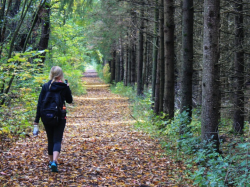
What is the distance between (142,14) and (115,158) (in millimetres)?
10907

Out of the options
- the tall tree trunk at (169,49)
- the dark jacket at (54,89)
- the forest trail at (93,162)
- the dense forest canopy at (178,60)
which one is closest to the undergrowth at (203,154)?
the dense forest canopy at (178,60)

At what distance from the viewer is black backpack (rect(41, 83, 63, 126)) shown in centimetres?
564

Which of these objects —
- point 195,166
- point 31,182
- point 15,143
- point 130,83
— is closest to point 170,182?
point 195,166

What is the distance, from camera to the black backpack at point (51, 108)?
5641 millimetres

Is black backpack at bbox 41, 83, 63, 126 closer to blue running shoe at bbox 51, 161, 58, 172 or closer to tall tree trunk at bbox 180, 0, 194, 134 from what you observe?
blue running shoe at bbox 51, 161, 58, 172

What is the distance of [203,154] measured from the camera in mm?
5828

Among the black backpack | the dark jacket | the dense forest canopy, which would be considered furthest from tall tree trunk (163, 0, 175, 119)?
the black backpack

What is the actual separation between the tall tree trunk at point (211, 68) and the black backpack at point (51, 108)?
299 cm

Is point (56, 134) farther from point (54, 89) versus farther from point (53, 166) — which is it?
point (54, 89)

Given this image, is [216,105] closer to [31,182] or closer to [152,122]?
[31,182]

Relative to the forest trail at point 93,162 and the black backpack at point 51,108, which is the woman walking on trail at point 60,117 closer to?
the black backpack at point 51,108

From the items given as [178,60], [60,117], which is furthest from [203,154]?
[178,60]

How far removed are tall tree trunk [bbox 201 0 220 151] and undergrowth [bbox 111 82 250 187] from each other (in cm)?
44

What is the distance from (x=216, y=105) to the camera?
611 centimetres
